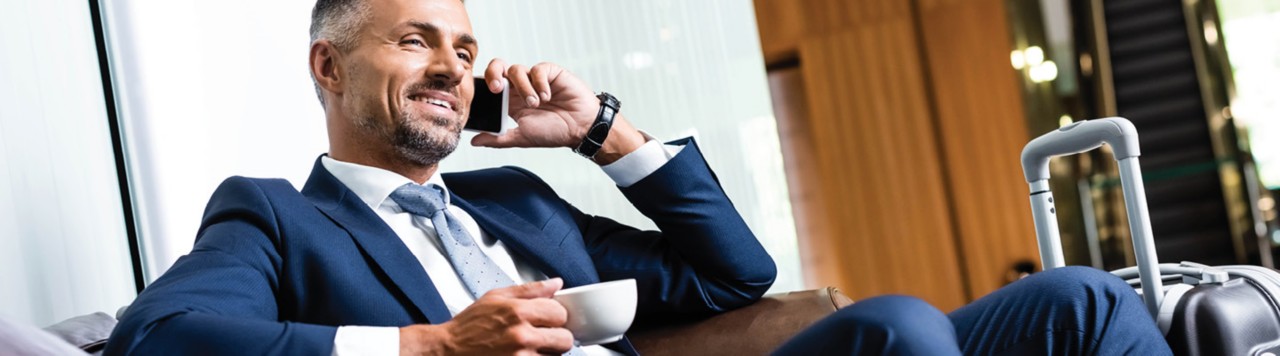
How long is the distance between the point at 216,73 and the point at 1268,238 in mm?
4716

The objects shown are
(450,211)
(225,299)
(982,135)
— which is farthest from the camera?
(982,135)

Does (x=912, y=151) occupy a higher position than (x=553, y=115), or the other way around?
(x=553, y=115)

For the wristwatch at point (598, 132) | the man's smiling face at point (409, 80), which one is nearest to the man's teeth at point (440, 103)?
the man's smiling face at point (409, 80)

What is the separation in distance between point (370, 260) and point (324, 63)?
450 millimetres

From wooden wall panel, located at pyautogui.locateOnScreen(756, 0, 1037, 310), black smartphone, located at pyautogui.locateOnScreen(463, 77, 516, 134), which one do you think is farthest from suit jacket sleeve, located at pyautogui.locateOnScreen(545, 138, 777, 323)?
wooden wall panel, located at pyautogui.locateOnScreen(756, 0, 1037, 310)

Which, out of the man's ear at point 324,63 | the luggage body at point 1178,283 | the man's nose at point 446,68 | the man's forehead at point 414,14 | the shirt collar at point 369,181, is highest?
the man's forehead at point 414,14

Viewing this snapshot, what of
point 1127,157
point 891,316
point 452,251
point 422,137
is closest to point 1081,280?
point 1127,157

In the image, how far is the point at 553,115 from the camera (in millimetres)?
1959

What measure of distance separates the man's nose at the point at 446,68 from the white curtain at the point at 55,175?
2.12ft

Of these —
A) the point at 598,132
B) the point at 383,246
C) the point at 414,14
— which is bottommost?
the point at 383,246

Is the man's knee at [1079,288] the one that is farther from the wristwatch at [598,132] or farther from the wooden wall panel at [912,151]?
the wooden wall panel at [912,151]

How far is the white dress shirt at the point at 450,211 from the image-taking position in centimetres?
166

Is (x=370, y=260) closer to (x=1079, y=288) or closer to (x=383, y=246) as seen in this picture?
(x=383, y=246)

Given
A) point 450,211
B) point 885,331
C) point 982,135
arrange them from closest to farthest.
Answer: point 885,331, point 450,211, point 982,135
